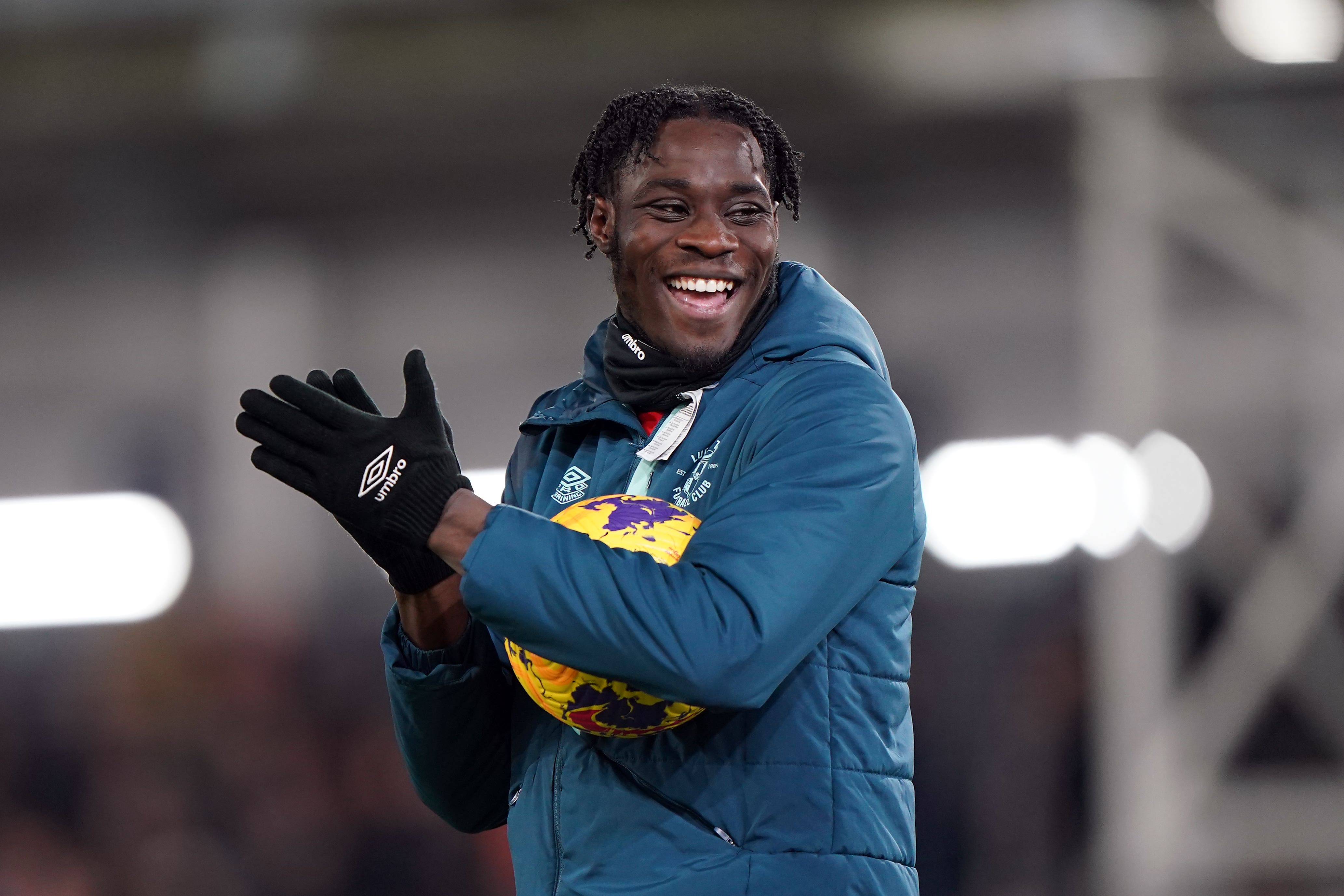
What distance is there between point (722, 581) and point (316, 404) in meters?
0.46

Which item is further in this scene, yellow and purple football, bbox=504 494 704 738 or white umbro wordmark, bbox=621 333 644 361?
white umbro wordmark, bbox=621 333 644 361

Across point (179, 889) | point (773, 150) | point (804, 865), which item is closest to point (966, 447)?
point (179, 889)

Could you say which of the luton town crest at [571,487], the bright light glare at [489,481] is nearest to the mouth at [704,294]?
the luton town crest at [571,487]

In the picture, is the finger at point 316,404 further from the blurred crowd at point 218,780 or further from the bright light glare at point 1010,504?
the bright light glare at point 1010,504

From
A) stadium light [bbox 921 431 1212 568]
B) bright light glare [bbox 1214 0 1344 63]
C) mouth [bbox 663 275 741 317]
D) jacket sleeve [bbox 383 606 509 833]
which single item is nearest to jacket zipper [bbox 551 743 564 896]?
jacket sleeve [bbox 383 606 509 833]

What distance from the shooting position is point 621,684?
5.01ft

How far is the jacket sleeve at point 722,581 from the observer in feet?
4.65

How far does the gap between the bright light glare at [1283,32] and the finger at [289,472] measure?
3426 mm

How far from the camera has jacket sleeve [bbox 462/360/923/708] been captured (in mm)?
1418

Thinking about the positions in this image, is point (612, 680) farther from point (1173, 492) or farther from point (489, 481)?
point (489, 481)

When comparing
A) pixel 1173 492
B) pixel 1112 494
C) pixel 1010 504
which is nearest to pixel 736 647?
pixel 1173 492

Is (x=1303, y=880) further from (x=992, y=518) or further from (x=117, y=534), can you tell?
(x=117, y=534)

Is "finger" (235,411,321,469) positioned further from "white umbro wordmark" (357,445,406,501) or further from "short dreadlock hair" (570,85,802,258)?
"short dreadlock hair" (570,85,802,258)

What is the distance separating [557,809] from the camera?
1.66 m
